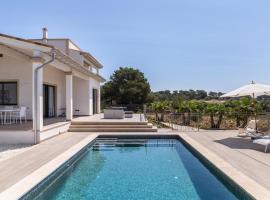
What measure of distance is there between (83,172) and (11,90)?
34.4ft

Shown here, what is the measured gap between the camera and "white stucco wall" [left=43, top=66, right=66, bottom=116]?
1997 cm

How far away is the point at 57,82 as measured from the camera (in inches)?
871

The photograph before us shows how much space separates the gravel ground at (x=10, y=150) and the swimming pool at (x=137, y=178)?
6.62ft

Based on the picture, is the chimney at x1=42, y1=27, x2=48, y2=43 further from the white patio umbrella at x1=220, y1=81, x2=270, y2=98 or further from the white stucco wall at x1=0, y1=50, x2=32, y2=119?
the white patio umbrella at x1=220, y1=81, x2=270, y2=98

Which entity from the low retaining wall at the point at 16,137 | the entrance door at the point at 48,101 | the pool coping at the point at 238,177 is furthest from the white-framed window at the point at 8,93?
the pool coping at the point at 238,177

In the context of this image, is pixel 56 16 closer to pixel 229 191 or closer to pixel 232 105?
pixel 232 105

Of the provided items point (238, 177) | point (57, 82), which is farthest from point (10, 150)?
point (57, 82)

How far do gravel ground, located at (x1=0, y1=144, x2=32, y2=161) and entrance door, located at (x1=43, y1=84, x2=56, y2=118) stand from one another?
8.43 meters

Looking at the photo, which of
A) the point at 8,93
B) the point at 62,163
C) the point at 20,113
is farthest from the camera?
the point at 8,93

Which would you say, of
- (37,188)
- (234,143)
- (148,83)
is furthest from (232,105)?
(148,83)

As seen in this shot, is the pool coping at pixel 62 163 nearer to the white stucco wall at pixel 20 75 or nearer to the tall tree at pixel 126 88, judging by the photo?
the white stucco wall at pixel 20 75

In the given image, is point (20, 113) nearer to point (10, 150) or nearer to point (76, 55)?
point (10, 150)

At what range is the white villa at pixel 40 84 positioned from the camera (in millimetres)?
12617

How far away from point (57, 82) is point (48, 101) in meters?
1.73
